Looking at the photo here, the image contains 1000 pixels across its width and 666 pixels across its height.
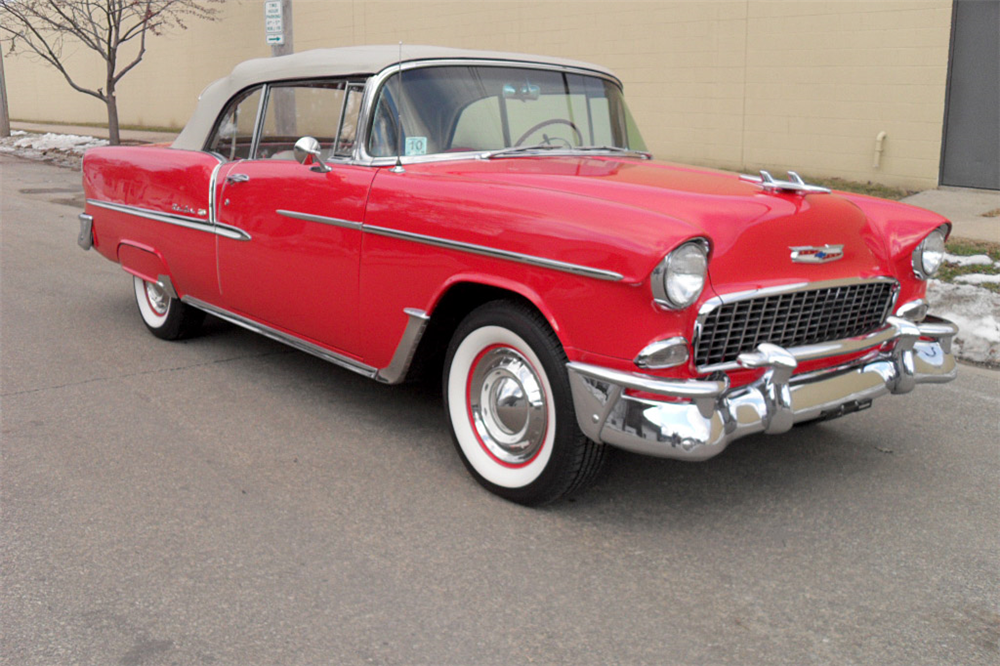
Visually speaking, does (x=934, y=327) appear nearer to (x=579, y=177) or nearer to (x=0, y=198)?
(x=579, y=177)

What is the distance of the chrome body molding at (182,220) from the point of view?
4641mm

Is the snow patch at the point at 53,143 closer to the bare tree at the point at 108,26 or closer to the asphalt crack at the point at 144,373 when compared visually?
the bare tree at the point at 108,26

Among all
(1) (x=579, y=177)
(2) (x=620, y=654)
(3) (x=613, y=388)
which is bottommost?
(2) (x=620, y=654)

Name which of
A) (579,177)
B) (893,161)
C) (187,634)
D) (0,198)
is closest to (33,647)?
(187,634)

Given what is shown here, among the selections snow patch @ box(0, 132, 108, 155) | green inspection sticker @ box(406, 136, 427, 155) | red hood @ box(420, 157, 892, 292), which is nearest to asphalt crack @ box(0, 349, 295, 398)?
green inspection sticker @ box(406, 136, 427, 155)

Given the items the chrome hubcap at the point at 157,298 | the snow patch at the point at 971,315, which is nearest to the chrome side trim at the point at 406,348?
the chrome hubcap at the point at 157,298

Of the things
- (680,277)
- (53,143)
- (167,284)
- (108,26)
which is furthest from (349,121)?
(53,143)

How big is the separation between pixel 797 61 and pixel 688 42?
1539mm

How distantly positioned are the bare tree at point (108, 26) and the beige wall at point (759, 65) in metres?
4.78

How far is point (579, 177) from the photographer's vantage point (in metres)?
3.50

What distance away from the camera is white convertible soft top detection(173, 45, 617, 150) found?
411 cm

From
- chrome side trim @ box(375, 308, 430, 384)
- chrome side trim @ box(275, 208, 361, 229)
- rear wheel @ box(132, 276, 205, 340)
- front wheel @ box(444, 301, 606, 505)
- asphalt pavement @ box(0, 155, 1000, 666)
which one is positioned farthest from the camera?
rear wheel @ box(132, 276, 205, 340)

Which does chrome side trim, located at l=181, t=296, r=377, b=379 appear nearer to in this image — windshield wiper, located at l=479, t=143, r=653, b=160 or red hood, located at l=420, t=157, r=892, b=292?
red hood, located at l=420, t=157, r=892, b=292

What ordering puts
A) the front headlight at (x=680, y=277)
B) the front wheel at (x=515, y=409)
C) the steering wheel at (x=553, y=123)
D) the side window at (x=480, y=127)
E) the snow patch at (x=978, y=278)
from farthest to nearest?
the snow patch at (x=978, y=278) → the steering wheel at (x=553, y=123) → the side window at (x=480, y=127) → the front wheel at (x=515, y=409) → the front headlight at (x=680, y=277)
